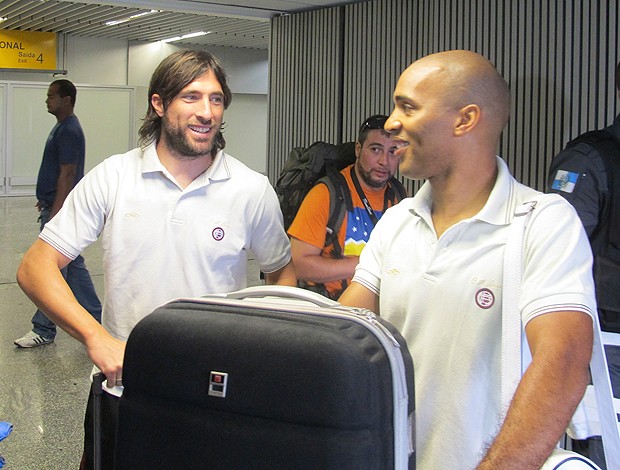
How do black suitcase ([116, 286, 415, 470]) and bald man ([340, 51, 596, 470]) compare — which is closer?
black suitcase ([116, 286, 415, 470])

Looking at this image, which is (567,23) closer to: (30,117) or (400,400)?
(400,400)

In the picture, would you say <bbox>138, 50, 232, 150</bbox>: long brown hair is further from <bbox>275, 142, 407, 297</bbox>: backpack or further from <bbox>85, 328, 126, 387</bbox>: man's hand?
<bbox>275, 142, 407, 297</bbox>: backpack

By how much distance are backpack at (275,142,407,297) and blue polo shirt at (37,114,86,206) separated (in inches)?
98.8

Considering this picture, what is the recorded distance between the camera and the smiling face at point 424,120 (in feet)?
6.04

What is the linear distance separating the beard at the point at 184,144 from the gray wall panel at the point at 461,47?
93.0 inches

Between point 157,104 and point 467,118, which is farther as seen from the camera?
point 157,104

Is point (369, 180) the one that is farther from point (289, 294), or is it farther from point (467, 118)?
point (289, 294)

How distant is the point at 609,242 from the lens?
3061 mm

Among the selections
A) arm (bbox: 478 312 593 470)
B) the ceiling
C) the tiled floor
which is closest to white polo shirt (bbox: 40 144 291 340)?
arm (bbox: 478 312 593 470)

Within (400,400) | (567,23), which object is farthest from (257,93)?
(400,400)

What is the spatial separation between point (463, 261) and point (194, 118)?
3.52ft

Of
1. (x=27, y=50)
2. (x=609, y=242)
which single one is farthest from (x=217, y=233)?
(x=27, y=50)

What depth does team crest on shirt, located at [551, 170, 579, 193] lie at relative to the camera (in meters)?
3.03

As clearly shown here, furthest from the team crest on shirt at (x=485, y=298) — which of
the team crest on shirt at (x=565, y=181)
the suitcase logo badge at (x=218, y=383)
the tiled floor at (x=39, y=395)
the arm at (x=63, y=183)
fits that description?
the arm at (x=63, y=183)
